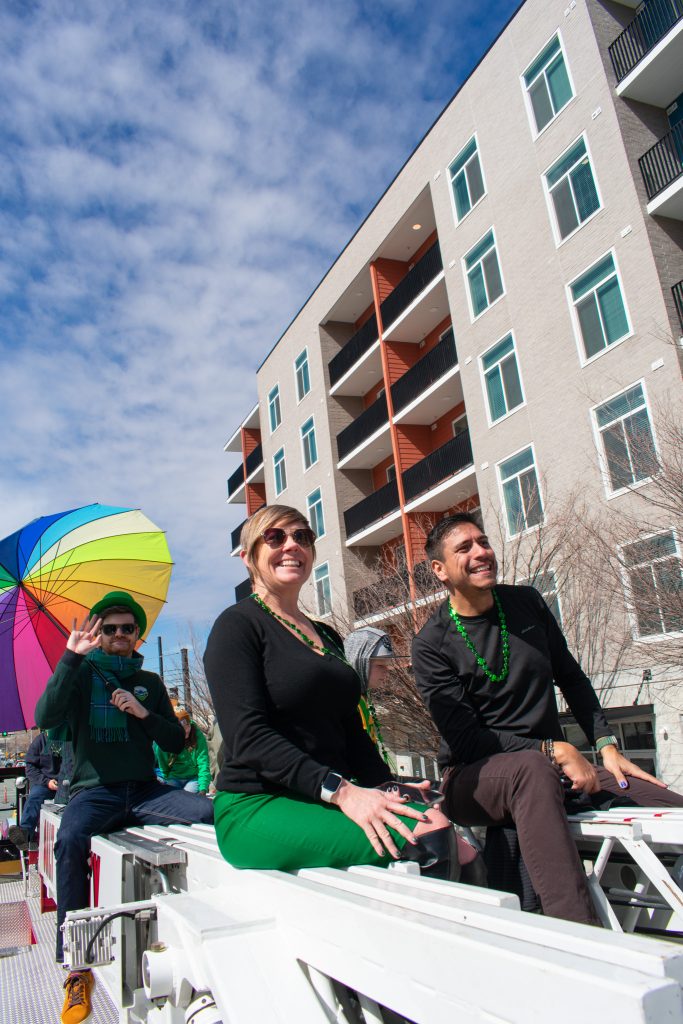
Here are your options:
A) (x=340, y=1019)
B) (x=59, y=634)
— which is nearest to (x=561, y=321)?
(x=59, y=634)

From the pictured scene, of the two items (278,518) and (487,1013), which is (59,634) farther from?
(487,1013)

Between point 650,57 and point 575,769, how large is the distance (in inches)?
621

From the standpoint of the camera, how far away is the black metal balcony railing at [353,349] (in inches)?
992

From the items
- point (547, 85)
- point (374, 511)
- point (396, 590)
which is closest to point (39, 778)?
point (396, 590)

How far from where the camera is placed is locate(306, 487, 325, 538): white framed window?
26.9 metres

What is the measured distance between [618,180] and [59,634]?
14012 mm

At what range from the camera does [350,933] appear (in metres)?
1.24

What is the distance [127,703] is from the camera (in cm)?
372

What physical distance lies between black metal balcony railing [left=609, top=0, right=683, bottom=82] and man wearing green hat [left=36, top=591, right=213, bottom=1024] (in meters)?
15.7

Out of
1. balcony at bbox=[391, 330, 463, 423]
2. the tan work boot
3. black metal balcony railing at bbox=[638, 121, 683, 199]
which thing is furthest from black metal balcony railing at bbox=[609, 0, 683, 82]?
the tan work boot

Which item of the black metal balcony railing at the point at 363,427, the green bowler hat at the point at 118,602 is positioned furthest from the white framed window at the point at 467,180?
the green bowler hat at the point at 118,602

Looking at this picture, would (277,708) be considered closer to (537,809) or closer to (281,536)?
(281,536)

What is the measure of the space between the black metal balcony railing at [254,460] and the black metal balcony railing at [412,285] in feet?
40.0

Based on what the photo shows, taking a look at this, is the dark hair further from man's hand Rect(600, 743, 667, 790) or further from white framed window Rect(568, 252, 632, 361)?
white framed window Rect(568, 252, 632, 361)
